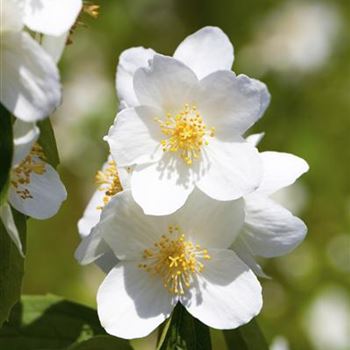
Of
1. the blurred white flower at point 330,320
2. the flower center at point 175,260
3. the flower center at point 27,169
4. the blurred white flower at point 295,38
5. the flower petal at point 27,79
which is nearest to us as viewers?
the flower petal at point 27,79

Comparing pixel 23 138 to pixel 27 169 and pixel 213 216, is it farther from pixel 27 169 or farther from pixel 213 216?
pixel 213 216

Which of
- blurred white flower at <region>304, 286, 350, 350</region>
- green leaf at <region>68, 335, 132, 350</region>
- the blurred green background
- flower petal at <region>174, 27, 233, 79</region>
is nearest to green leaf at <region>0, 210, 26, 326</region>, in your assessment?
green leaf at <region>68, 335, 132, 350</region>

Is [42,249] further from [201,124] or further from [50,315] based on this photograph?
[201,124]

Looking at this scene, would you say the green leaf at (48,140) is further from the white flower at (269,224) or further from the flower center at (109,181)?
the white flower at (269,224)

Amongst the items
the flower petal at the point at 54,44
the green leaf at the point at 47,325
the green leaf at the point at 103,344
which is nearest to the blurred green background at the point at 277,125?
the green leaf at the point at 47,325

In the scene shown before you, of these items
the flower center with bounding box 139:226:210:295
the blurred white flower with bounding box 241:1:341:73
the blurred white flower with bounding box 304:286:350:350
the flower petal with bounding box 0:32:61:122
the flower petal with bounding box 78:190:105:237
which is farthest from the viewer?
the blurred white flower with bounding box 241:1:341:73

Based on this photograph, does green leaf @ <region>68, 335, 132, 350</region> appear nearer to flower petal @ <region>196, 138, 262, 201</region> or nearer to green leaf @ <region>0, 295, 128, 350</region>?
green leaf @ <region>0, 295, 128, 350</region>

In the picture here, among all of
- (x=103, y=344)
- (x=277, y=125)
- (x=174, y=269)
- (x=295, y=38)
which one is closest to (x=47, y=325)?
(x=103, y=344)
